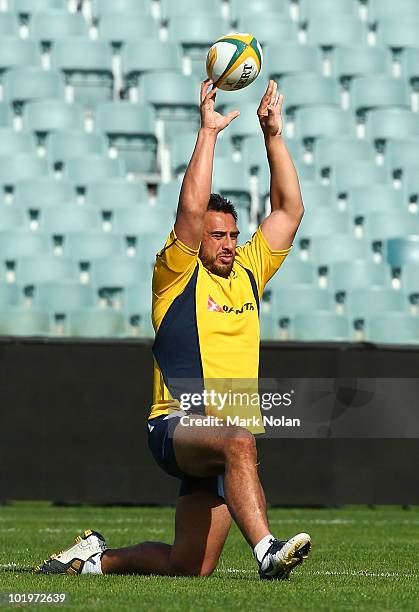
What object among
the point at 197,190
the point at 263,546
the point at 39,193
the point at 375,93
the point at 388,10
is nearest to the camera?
the point at 263,546

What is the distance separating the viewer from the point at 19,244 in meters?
14.0

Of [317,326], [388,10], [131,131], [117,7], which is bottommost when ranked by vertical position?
[317,326]

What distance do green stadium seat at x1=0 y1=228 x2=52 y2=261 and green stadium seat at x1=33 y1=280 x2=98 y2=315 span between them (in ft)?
1.75

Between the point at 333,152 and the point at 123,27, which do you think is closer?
the point at 333,152

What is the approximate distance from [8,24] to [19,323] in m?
4.69

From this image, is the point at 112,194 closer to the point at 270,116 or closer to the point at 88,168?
the point at 88,168

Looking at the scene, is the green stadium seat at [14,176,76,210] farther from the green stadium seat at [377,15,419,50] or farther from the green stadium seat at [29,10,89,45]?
the green stadium seat at [377,15,419,50]

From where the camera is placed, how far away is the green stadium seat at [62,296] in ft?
44.6

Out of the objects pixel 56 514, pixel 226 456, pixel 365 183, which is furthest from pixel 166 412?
pixel 365 183

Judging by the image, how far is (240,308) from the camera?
5.11 m

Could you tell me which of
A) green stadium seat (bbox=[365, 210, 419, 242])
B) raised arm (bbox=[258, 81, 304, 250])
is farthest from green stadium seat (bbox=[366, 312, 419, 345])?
raised arm (bbox=[258, 81, 304, 250])

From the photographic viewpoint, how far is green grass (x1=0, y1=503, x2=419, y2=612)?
4273 millimetres

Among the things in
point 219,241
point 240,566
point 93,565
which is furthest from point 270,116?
point 240,566

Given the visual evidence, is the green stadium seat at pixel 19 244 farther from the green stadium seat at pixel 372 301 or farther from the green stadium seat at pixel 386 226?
the green stadium seat at pixel 386 226
